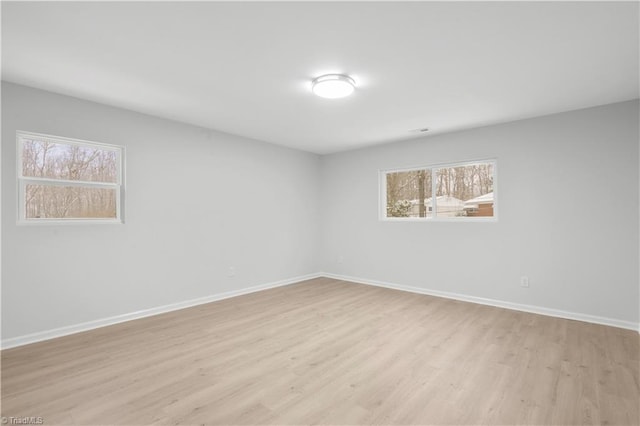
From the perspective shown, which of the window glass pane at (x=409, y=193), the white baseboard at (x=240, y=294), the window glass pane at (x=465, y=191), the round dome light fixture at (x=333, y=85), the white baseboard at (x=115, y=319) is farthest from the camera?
the window glass pane at (x=409, y=193)

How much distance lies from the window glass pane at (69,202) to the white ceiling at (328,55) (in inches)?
40.3

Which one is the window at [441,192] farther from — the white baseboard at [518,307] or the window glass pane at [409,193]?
the white baseboard at [518,307]

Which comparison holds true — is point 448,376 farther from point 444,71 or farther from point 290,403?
point 444,71

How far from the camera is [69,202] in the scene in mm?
3219

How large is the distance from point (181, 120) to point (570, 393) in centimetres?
479

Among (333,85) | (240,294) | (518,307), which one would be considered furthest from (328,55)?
(518,307)

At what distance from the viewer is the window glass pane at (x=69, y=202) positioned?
9.80ft

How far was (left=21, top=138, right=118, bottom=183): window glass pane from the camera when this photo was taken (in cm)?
299

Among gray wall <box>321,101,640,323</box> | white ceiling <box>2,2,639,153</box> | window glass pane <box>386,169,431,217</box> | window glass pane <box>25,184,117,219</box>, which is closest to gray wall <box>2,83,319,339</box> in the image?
window glass pane <box>25,184,117,219</box>

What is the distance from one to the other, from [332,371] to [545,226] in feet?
10.7

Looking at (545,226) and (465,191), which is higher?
(465,191)

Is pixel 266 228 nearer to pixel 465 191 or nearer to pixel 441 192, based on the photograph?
pixel 441 192

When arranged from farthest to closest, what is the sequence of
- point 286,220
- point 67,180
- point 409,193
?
point 286,220, point 409,193, point 67,180

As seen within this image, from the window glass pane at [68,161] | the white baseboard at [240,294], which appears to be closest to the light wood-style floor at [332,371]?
the white baseboard at [240,294]
